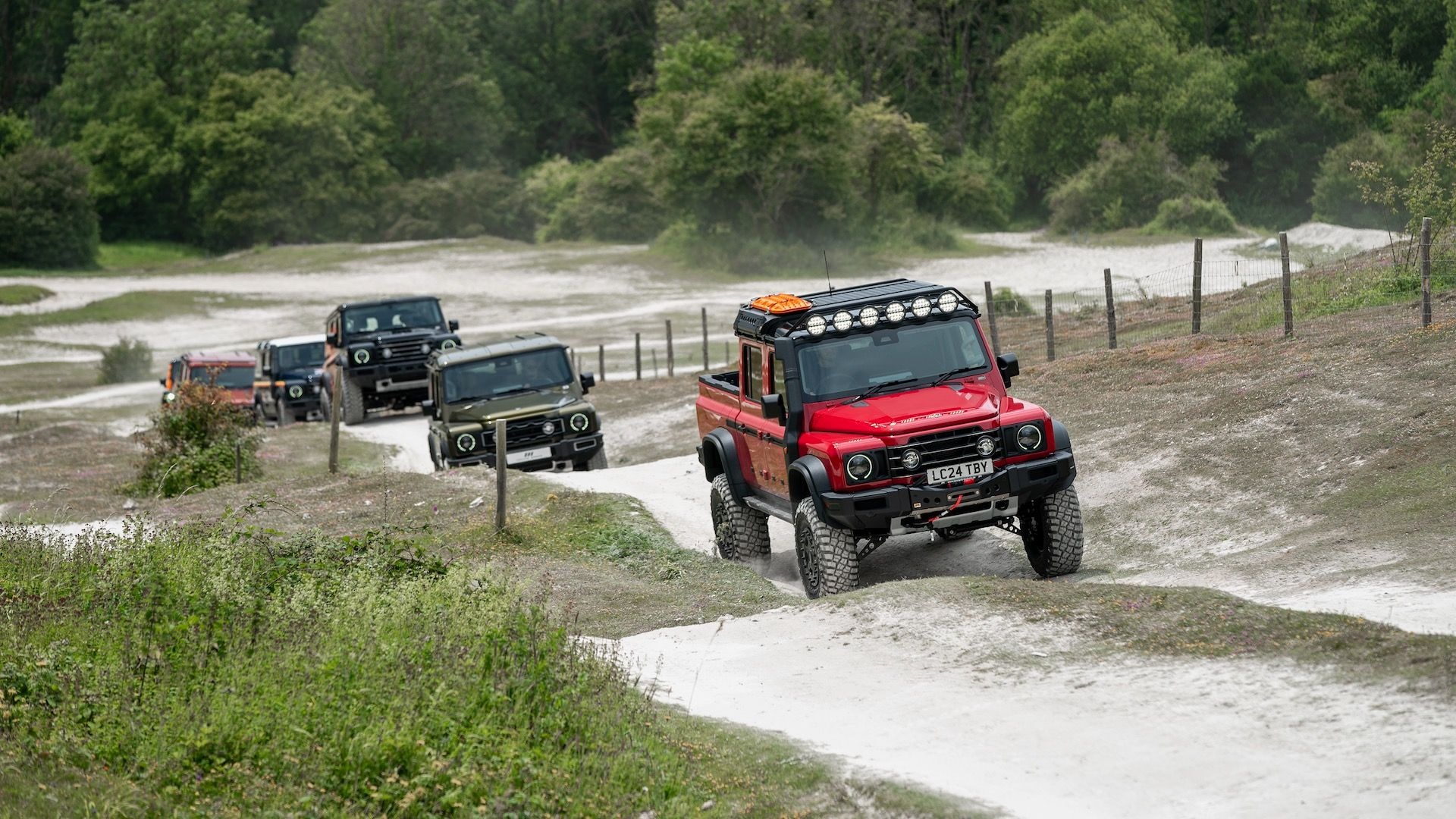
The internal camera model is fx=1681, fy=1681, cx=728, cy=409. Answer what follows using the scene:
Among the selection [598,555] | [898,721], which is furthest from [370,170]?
[898,721]

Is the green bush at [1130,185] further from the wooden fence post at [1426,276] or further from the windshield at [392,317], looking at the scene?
the wooden fence post at [1426,276]

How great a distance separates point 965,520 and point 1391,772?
5657mm

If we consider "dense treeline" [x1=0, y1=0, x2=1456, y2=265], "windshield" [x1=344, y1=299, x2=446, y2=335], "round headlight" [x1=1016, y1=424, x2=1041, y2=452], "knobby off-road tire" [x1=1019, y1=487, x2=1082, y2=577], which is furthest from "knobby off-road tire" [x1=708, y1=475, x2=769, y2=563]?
"dense treeline" [x1=0, y1=0, x2=1456, y2=265]

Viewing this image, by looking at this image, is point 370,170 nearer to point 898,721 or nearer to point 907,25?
point 907,25

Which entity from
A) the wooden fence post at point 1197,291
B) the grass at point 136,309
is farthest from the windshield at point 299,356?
the grass at point 136,309

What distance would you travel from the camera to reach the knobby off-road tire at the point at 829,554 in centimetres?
1257

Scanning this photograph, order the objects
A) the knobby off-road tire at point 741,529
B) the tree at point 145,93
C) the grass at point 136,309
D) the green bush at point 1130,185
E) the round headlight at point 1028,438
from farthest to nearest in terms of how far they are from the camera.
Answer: the tree at point 145,93 < the green bush at point 1130,185 < the grass at point 136,309 < the knobby off-road tire at point 741,529 < the round headlight at point 1028,438

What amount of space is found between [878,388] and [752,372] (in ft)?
4.70

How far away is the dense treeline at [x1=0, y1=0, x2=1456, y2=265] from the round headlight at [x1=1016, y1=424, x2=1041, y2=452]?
162 feet

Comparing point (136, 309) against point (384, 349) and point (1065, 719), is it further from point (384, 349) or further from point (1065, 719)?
point (1065, 719)

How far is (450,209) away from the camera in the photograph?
94188 mm

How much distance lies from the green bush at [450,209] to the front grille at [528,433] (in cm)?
7251

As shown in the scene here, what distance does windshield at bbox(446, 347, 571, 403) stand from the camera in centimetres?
2188

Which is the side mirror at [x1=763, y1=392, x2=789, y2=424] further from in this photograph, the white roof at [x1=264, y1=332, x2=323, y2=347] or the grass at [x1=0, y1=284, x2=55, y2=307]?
the grass at [x1=0, y1=284, x2=55, y2=307]
